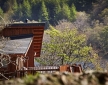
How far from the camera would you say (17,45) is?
49.7ft

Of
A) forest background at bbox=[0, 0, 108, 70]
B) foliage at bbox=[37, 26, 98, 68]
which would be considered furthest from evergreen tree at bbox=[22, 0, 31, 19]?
foliage at bbox=[37, 26, 98, 68]

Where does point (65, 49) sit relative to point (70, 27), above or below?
below

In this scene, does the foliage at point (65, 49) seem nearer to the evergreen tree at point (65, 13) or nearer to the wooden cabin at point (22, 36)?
A: the wooden cabin at point (22, 36)

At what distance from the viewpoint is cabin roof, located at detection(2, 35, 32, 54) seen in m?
14.5

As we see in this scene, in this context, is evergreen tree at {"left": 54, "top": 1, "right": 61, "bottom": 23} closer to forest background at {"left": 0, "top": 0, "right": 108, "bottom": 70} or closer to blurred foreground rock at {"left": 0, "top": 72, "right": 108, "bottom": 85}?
forest background at {"left": 0, "top": 0, "right": 108, "bottom": 70}

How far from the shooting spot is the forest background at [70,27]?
33.8 meters

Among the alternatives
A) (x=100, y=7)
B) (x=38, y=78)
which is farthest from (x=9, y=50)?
(x=100, y=7)

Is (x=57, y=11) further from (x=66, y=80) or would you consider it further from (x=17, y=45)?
(x=66, y=80)

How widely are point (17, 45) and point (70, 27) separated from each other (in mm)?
36198

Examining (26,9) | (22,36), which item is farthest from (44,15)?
(22,36)

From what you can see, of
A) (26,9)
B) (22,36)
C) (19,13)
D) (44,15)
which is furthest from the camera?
(26,9)

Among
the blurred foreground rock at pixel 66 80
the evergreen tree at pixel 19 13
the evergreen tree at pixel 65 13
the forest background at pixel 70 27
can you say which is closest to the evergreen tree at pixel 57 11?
the forest background at pixel 70 27

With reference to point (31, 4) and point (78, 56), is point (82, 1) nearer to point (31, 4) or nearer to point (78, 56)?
point (31, 4)

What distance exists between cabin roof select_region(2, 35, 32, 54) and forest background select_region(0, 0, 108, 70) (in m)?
0.96
